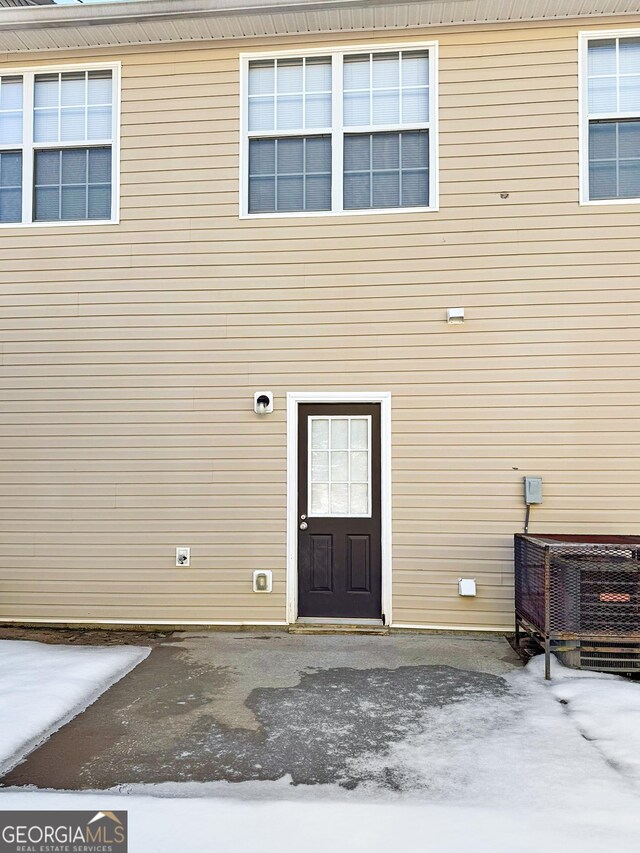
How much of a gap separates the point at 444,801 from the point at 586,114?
16.8 ft

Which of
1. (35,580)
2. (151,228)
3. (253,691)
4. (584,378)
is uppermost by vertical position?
(151,228)

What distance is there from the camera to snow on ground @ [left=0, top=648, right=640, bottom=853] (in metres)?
2.32

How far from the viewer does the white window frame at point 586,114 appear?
513 cm

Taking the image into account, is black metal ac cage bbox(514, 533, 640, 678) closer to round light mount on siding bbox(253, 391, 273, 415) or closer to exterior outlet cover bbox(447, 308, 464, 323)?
exterior outlet cover bbox(447, 308, 464, 323)

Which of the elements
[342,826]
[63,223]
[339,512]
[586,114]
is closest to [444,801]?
[342,826]

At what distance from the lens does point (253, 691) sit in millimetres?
3924

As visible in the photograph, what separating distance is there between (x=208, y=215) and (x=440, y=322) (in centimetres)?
220

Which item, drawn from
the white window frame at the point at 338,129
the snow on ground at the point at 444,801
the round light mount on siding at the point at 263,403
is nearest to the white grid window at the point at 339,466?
the round light mount on siding at the point at 263,403

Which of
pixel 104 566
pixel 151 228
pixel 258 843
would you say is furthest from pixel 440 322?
pixel 258 843

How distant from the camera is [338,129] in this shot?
5387mm

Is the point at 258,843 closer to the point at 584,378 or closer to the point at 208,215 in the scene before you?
the point at 584,378

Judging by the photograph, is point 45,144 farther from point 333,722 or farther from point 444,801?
point 444,801

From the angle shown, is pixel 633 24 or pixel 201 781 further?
pixel 633 24

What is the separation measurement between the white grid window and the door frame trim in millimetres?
136
